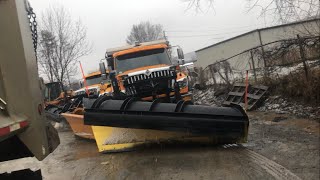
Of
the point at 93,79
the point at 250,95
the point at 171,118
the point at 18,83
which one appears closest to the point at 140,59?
the point at 250,95

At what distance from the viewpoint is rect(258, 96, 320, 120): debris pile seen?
10.5 meters

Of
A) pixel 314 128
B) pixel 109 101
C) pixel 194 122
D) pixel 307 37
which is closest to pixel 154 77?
pixel 109 101

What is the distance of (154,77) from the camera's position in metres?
10.0

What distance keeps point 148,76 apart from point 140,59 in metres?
1.99

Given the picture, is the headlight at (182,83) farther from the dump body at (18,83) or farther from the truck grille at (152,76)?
the dump body at (18,83)

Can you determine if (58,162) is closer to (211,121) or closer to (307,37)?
(211,121)

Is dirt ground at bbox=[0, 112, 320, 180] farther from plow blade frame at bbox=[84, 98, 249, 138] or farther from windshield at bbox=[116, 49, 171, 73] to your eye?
windshield at bbox=[116, 49, 171, 73]

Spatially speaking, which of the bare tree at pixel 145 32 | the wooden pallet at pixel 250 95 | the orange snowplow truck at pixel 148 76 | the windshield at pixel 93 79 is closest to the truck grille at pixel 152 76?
the orange snowplow truck at pixel 148 76

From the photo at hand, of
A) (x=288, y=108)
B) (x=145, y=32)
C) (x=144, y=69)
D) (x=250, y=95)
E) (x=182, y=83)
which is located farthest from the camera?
(x=145, y=32)

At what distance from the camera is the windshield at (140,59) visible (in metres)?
11.8

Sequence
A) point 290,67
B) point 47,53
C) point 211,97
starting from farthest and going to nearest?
point 47,53
point 211,97
point 290,67

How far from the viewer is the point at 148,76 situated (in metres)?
9.99

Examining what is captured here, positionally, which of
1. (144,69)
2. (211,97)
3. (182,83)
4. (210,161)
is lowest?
(210,161)

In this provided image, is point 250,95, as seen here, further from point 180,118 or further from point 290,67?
point 180,118
